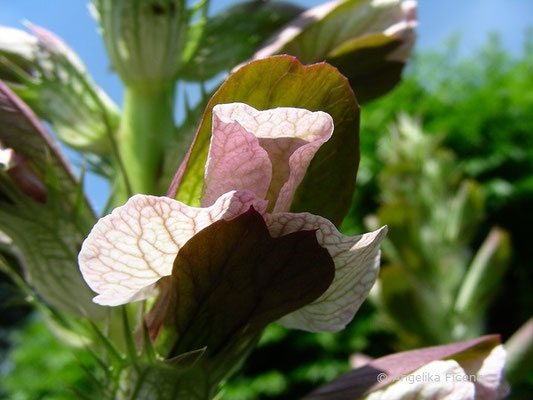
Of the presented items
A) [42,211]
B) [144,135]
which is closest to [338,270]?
[42,211]

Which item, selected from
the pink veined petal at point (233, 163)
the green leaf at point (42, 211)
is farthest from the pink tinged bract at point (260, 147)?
the green leaf at point (42, 211)

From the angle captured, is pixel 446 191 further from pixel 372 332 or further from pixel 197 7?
pixel 372 332

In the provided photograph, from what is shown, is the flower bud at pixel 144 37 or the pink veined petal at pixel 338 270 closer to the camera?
the pink veined petal at pixel 338 270

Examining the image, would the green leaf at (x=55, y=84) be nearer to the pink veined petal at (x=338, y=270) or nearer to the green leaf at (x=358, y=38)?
the green leaf at (x=358, y=38)

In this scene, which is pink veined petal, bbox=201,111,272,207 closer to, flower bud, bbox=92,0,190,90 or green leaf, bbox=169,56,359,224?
green leaf, bbox=169,56,359,224

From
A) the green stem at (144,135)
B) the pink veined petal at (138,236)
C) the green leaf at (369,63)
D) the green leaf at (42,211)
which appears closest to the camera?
the pink veined petal at (138,236)

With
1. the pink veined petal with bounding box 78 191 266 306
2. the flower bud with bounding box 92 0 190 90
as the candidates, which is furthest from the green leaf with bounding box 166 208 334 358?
the flower bud with bounding box 92 0 190 90
